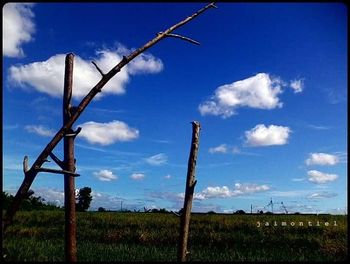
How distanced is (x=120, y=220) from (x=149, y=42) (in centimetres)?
2085

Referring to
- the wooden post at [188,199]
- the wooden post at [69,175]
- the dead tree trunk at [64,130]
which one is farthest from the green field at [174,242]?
the dead tree trunk at [64,130]

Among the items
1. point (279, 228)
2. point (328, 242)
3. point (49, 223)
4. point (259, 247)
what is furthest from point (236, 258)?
point (49, 223)

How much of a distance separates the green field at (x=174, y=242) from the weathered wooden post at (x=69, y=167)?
5.23 m

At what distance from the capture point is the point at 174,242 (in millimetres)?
17109

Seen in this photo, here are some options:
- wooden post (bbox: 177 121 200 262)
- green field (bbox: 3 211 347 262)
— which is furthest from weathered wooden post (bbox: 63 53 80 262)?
green field (bbox: 3 211 347 262)

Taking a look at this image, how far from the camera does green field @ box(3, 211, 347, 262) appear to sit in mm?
11828

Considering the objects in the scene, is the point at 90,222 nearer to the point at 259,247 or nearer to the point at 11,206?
the point at 259,247

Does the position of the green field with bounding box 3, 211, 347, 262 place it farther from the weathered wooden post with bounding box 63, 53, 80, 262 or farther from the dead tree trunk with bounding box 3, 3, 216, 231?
the dead tree trunk with bounding box 3, 3, 216, 231

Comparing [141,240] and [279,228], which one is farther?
[279,228]

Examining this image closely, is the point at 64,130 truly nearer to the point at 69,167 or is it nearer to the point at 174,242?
the point at 69,167

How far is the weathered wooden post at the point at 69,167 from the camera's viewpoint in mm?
4895

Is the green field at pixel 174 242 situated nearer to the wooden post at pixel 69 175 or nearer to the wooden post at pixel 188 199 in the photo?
the wooden post at pixel 188 199

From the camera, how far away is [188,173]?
5.91 meters

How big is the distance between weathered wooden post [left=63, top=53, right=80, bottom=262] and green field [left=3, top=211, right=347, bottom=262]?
5.23 metres
